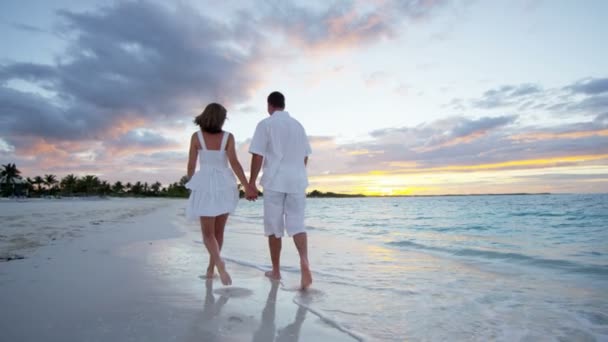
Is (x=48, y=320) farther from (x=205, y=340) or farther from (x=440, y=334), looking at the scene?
(x=440, y=334)

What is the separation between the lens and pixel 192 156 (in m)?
4.21

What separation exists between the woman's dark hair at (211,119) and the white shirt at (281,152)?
16.1 inches

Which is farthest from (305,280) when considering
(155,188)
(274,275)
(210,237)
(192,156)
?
(155,188)

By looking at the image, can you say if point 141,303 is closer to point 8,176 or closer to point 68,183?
point 8,176

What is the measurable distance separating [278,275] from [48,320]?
7.67 feet

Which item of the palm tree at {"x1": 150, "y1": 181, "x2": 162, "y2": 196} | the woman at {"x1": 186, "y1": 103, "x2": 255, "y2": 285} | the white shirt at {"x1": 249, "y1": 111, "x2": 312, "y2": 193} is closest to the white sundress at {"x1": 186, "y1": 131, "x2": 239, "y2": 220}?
the woman at {"x1": 186, "y1": 103, "x2": 255, "y2": 285}

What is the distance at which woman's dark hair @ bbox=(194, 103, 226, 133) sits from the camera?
4.06m

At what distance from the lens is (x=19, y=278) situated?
382cm

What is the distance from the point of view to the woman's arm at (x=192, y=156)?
412 centimetres

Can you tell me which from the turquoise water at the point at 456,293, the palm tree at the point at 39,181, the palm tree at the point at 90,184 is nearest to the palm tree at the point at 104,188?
the palm tree at the point at 90,184

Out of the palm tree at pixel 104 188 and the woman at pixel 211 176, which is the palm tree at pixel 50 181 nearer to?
the palm tree at pixel 104 188

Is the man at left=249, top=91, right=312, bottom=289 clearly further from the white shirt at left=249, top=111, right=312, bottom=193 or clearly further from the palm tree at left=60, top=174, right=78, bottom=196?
the palm tree at left=60, top=174, right=78, bottom=196

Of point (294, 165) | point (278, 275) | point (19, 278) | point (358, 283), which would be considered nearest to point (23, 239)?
point (19, 278)

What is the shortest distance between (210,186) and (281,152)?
2.89 feet
